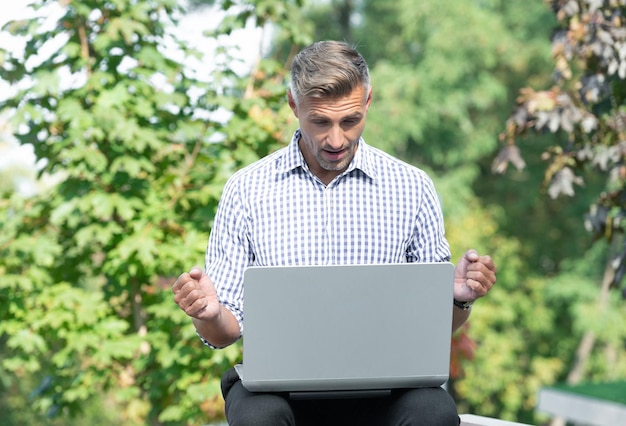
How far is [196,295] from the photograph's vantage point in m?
2.10

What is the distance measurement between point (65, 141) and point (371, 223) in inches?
85.9

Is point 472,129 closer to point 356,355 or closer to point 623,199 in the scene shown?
point 623,199

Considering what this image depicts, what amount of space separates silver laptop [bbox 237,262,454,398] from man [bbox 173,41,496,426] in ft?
0.59

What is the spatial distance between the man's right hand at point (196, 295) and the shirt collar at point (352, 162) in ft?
1.38

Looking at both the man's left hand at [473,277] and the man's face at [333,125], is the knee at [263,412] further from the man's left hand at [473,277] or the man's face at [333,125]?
the man's face at [333,125]

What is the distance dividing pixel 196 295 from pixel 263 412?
0.29 metres

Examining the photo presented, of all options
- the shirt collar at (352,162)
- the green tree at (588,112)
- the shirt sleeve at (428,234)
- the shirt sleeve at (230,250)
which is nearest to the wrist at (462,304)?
the shirt sleeve at (428,234)

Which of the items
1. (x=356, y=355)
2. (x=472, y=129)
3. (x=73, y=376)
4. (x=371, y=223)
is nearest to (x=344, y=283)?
(x=356, y=355)

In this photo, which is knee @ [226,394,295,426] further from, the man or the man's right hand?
the man's right hand

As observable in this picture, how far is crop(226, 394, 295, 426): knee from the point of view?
207 centimetres

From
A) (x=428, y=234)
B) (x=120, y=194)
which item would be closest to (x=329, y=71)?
(x=428, y=234)

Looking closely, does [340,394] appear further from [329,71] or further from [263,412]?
[329,71]

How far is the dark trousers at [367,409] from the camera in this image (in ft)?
6.83

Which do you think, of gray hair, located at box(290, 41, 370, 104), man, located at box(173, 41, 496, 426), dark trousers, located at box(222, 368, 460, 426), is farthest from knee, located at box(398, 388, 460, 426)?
gray hair, located at box(290, 41, 370, 104)
